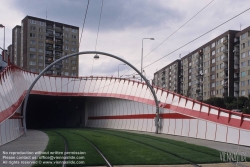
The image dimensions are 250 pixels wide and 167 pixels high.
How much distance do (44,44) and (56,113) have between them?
29035mm

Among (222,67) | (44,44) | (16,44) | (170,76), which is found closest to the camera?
(222,67)

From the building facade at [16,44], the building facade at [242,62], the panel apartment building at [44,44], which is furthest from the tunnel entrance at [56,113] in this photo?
the building facade at [242,62]

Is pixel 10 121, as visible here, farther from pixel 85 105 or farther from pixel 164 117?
pixel 85 105

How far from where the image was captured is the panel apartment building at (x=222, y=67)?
79062mm

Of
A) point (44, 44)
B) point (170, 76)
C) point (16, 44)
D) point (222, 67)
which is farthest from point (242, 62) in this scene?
point (16, 44)

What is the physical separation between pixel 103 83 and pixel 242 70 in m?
40.4

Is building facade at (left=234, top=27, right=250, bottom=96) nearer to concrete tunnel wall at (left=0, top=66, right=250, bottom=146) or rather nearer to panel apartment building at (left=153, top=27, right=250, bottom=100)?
panel apartment building at (left=153, top=27, right=250, bottom=100)

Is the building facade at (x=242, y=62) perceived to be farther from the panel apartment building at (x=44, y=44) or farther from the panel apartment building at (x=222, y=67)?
the panel apartment building at (x=44, y=44)

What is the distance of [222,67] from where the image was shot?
89938mm

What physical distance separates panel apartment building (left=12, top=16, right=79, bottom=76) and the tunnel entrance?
20066mm

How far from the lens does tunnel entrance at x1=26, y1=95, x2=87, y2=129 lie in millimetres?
69056

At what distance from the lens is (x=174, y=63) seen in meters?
132

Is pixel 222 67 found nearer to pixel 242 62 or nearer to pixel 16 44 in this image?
pixel 242 62

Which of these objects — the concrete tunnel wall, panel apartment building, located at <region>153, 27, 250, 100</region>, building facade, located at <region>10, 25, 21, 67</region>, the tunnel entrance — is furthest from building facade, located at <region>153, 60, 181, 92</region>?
the concrete tunnel wall
